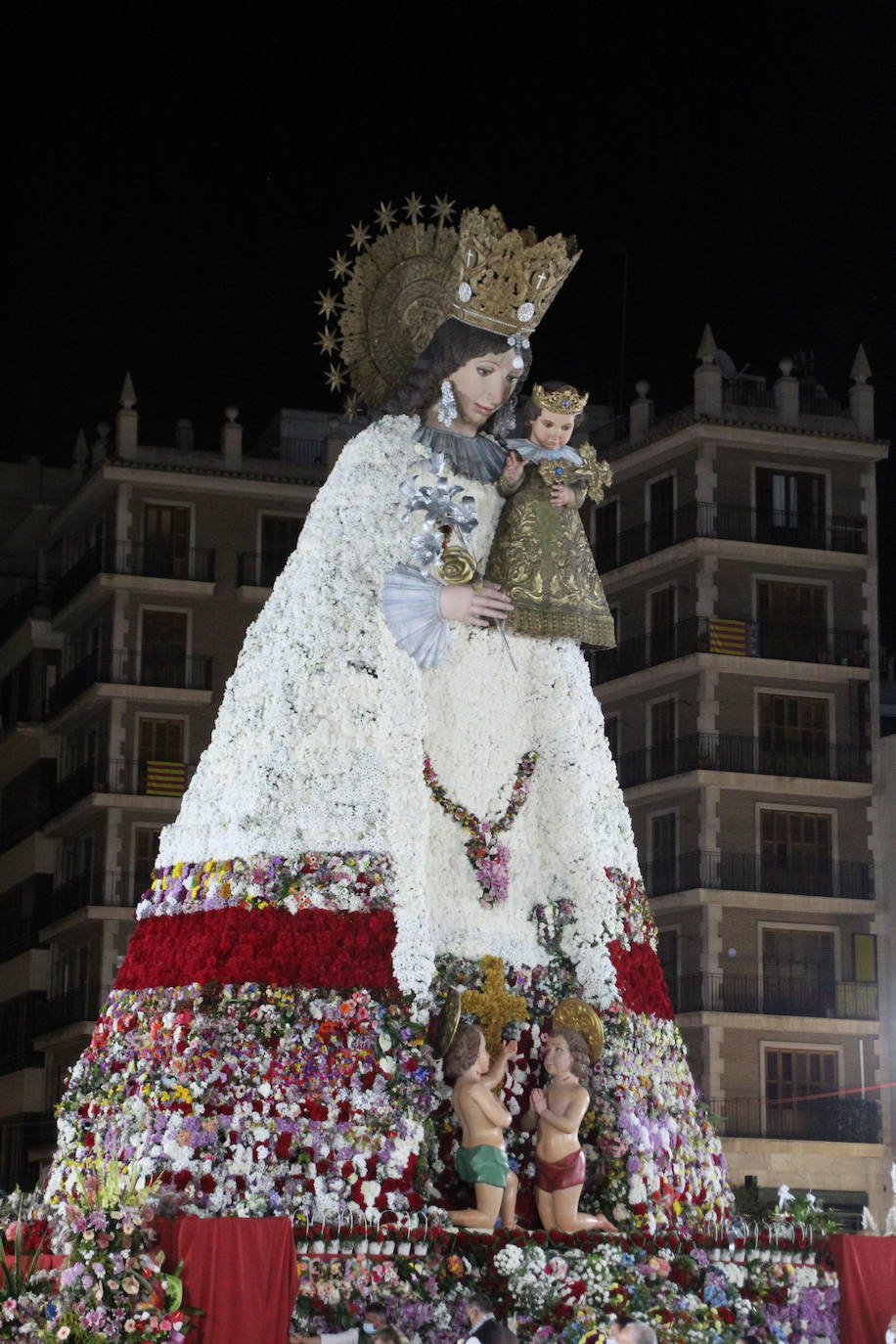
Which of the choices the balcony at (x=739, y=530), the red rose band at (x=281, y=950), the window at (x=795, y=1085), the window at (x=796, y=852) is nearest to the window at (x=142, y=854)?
the balcony at (x=739, y=530)

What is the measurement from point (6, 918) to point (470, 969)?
40.7 m

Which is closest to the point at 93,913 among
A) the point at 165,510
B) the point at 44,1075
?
the point at 44,1075

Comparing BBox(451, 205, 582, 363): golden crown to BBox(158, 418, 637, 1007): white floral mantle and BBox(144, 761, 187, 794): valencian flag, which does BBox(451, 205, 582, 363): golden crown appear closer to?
BBox(158, 418, 637, 1007): white floral mantle

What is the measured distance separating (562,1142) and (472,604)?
14.3 ft

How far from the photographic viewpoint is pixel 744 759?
50.7m

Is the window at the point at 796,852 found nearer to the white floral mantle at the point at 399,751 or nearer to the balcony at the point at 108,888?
the balcony at the point at 108,888

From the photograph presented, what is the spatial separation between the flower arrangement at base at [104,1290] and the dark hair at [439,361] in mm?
7103

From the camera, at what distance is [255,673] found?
67.4 ft

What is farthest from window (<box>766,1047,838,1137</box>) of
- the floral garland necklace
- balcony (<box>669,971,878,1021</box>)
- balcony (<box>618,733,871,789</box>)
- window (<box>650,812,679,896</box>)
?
the floral garland necklace

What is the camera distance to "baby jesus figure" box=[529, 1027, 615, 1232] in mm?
19344

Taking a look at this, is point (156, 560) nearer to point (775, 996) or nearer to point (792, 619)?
point (792, 619)

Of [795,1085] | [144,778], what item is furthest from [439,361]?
[144,778]

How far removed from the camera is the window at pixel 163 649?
176 ft

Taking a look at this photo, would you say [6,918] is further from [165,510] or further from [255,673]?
[255,673]
